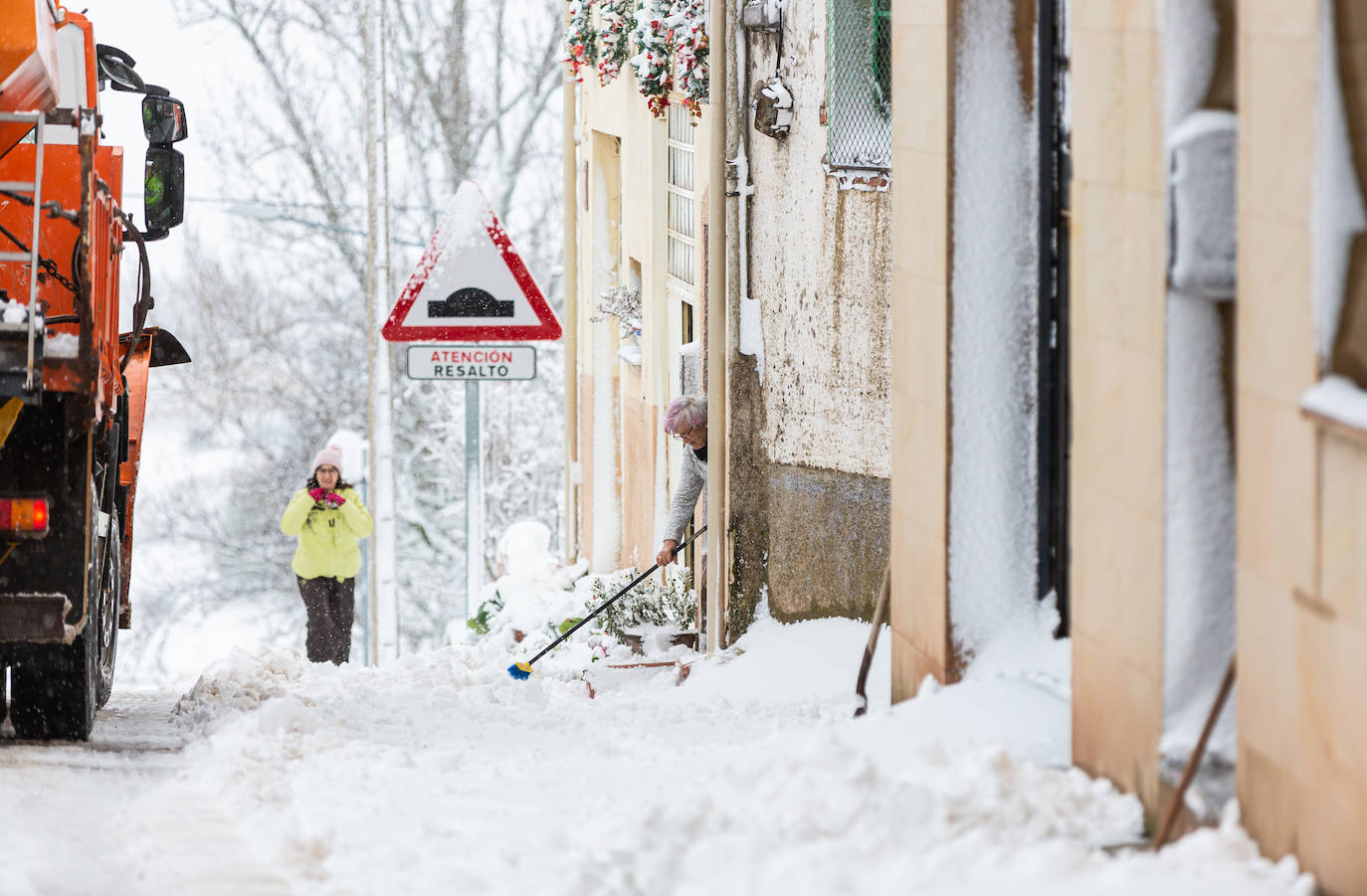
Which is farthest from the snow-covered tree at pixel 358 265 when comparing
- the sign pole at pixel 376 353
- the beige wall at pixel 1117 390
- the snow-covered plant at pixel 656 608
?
the beige wall at pixel 1117 390

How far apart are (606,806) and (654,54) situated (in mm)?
7285

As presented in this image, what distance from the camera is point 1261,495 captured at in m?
3.28

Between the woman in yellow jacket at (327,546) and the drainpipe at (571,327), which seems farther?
the drainpipe at (571,327)

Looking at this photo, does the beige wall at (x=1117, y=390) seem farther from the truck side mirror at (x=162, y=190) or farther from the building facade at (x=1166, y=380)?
the truck side mirror at (x=162, y=190)

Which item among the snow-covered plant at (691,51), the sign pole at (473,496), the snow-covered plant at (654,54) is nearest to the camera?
the sign pole at (473,496)

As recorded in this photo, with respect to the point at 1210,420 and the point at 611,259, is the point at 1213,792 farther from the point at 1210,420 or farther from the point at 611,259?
the point at 611,259

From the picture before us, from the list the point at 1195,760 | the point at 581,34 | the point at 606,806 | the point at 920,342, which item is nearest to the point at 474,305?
the point at 920,342

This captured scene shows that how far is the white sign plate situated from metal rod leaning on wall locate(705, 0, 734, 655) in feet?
2.88

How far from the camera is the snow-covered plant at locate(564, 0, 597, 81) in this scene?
1399cm

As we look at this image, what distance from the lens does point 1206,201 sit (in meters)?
3.50

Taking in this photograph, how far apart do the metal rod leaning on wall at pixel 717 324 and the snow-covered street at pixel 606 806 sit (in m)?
1.82

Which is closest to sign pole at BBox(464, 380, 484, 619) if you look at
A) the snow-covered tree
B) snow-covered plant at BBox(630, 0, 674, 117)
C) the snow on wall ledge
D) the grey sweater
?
the grey sweater

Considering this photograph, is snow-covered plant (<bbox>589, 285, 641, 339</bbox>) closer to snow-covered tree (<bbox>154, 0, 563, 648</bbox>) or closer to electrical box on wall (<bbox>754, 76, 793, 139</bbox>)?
electrical box on wall (<bbox>754, 76, 793, 139</bbox>)

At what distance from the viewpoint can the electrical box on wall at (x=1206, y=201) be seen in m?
3.47
